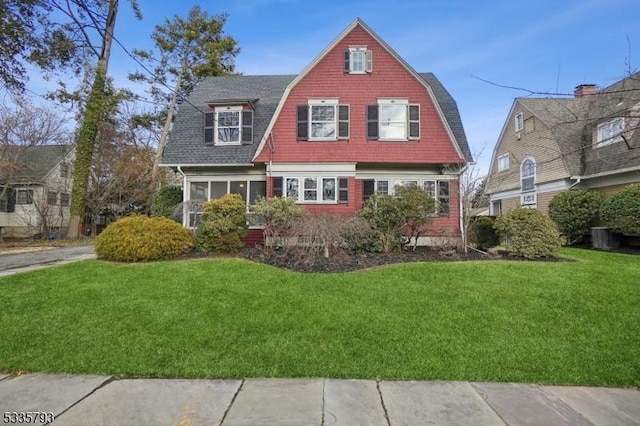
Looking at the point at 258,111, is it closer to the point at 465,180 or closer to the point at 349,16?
the point at 349,16

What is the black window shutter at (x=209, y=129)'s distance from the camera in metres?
Answer: 16.4

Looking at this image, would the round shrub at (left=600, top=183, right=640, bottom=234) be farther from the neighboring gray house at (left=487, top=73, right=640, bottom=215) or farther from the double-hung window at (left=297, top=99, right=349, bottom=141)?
the double-hung window at (left=297, top=99, right=349, bottom=141)

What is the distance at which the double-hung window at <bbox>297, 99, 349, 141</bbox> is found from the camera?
51.0ft

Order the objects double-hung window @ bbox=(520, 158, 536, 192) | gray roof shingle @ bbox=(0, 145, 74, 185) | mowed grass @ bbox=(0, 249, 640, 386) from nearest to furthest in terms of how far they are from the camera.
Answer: mowed grass @ bbox=(0, 249, 640, 386)
double-hung window @ bbox=(520, 158, 536, 192)
gray roof shingle @ bbox=(0, 145, 74, 185)

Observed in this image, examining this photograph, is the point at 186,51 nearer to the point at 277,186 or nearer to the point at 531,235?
the point at 277,186

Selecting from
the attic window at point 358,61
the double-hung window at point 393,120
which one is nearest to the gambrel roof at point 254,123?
the attic window at point 358,61

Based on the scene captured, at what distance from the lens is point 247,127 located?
16.3m

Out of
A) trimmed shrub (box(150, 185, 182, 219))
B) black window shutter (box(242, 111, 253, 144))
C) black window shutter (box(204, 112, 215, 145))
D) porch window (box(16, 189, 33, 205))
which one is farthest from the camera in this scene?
porch window (box(16, 189, 33, 205))

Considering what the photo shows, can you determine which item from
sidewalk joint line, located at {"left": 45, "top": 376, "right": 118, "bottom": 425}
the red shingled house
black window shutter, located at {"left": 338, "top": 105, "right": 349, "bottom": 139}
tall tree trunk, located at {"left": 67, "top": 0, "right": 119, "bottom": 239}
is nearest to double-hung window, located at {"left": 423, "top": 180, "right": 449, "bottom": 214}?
the red shingled house

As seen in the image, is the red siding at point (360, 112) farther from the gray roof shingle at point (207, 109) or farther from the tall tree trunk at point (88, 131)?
the tall tree trunk at point (88, 131)

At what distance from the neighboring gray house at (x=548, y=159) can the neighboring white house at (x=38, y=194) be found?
91.9 feet

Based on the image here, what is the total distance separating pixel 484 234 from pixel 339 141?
6.73 m

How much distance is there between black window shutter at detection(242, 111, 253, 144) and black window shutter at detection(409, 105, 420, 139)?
6.87 m

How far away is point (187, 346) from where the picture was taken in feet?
15.4
